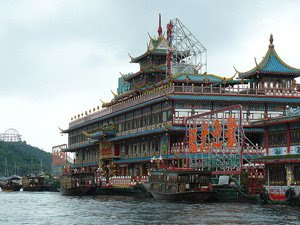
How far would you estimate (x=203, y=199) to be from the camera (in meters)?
64.7

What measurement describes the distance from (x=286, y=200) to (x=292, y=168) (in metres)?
3.95

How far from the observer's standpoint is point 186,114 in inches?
3435

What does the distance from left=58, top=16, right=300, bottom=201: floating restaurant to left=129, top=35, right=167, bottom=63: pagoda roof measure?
0.16m

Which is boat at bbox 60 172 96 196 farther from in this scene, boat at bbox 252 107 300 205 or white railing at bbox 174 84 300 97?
boat at bbox 252 107 300 205

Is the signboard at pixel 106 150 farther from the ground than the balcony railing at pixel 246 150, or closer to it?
farther from the ground

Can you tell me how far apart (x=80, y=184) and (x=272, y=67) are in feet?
96.7

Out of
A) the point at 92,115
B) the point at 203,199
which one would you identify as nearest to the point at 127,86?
the point at 92,115

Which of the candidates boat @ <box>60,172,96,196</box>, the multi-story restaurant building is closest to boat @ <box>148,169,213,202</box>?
the multi-story restaurant building

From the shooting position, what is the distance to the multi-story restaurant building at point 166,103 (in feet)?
285

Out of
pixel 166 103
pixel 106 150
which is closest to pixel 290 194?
pixel 166 103

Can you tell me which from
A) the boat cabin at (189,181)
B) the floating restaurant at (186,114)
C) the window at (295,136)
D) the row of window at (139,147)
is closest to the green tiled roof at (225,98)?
the floating restaurant at (186,114)

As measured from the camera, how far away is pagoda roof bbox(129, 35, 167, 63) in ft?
357

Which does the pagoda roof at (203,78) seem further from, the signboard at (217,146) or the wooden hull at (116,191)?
the wooden hull at (116,191)

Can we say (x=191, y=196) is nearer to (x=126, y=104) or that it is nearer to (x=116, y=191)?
(x=116, y=191)
